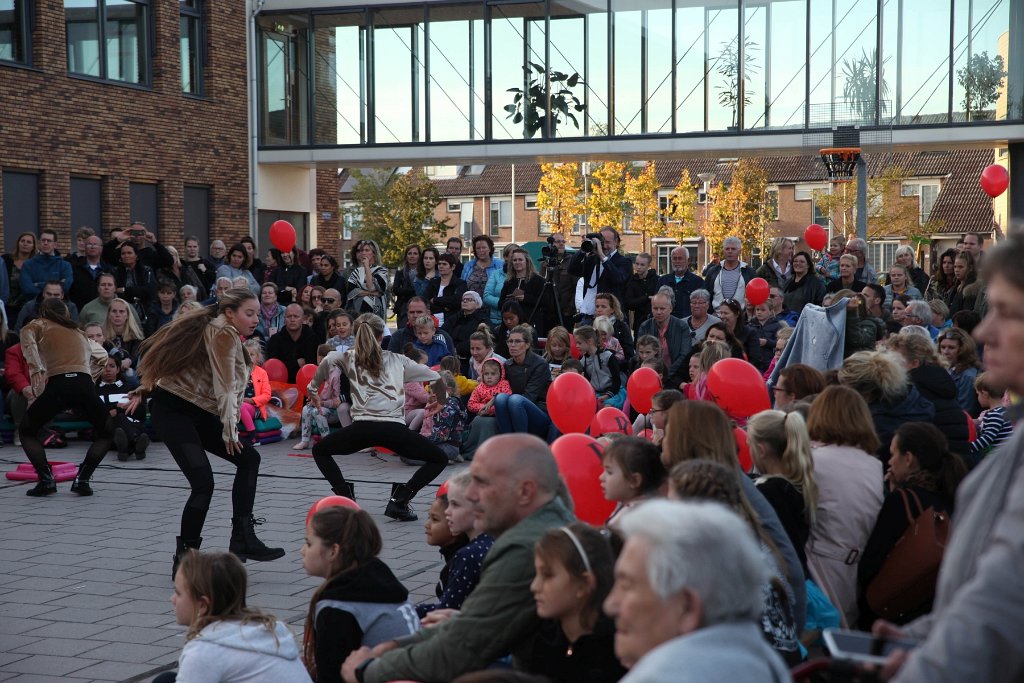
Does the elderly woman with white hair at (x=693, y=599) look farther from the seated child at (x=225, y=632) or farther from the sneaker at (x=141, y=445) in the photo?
the sneaker at (x=141, y=445)

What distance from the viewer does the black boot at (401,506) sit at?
374 inches

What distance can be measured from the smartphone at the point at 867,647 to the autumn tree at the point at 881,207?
4461 centimetres

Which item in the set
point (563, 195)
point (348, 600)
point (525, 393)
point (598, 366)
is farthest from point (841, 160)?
point (563, 195)

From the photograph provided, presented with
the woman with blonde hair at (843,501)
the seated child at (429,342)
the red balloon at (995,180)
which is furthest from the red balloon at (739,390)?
the red balloon at (995,180)

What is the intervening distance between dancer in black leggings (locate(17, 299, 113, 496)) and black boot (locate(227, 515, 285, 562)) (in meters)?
3.34

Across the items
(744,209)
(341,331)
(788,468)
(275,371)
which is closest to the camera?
(788,468)

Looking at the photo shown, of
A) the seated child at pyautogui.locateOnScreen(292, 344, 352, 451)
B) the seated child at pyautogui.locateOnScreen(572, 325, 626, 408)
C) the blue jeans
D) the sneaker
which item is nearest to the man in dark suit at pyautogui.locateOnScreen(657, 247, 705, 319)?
the seated child at pyautogui.locateOnScreen(572, 325, 626, 408)

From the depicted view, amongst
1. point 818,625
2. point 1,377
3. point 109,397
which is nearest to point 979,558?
point 818,625

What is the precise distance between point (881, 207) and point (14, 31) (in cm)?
3408

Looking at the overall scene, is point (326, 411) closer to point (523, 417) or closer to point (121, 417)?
point (121, 417)

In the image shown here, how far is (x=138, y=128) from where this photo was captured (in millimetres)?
24094

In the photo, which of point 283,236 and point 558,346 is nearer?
point 558,346

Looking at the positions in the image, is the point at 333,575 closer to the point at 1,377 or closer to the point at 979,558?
the point at 979,558

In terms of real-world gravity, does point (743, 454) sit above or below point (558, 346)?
below
